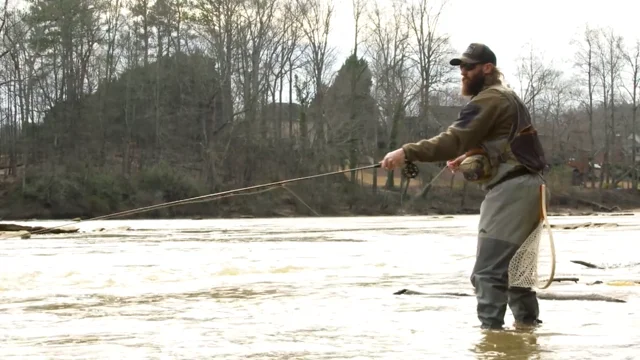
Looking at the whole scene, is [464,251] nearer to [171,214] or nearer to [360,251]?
[360,251]

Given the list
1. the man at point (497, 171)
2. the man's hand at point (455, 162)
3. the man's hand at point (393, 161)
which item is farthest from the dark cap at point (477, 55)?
the man's hand at point (393, 161)

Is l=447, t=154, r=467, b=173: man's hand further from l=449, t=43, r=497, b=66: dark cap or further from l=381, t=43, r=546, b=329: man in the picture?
l=449, t=43, r=497, b=66: dark cap

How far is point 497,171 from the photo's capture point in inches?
212

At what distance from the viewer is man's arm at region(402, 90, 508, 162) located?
5301 mm

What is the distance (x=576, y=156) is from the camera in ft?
265

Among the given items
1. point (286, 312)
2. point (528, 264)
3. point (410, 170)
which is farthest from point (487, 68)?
point (286, 312)

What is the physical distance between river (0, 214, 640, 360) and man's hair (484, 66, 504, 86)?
1.42 metres

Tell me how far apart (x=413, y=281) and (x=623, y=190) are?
63847mm

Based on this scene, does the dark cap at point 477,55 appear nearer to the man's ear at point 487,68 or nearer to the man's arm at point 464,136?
the man's ear at point 487,68

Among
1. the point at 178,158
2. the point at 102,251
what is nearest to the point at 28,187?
the point at 178,158

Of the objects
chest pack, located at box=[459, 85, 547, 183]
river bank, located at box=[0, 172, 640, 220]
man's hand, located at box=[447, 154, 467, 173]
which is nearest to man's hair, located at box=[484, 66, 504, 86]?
chest pack, located at box=[459, 85, 547, 183]

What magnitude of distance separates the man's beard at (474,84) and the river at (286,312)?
137cm

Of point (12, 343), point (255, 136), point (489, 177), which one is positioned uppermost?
point (255, 136)

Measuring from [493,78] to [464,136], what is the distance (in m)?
0.46
